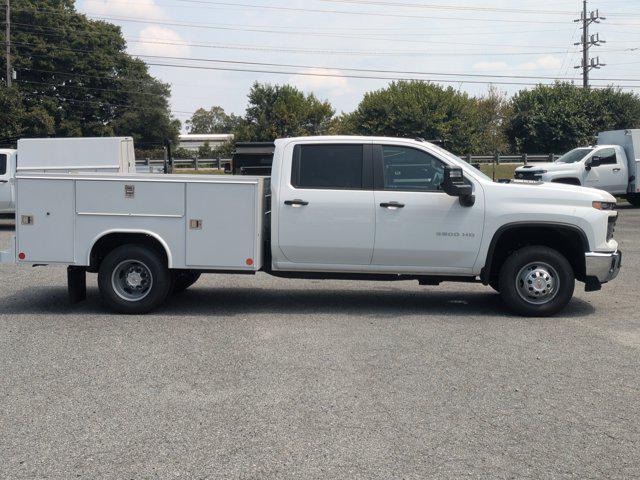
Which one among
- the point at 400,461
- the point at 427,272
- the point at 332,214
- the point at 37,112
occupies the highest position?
the point at 37,112

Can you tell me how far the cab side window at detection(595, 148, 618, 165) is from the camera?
25.4 metres

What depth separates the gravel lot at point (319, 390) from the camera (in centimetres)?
480

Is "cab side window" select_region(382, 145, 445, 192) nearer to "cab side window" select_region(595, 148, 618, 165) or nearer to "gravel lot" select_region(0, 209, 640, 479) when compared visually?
"gravel lot" select_region(0, 209, 640, 479)

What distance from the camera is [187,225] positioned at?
9.04 metres

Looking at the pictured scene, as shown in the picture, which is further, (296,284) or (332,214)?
(296,284)

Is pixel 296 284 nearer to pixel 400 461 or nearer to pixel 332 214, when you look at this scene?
pixel 332 214

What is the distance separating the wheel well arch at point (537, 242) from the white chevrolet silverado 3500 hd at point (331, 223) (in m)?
0.02

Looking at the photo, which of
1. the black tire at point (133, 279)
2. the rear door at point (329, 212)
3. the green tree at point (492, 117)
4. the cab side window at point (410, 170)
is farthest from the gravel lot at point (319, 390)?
the green tree at point (492, 117)

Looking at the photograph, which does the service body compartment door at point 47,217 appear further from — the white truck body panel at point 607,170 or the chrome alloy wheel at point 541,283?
the white truck body panel at point 607,170

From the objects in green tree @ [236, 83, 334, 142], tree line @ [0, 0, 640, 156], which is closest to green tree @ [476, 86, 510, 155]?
tree line @ [0, 0, 640, 156]

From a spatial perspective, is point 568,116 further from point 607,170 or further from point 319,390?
point 319,390

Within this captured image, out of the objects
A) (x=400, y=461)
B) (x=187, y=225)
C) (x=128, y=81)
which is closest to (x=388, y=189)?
(x=187, y=225)

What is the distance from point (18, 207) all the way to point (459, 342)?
17.4 feet

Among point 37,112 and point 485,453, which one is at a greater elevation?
point 37,112
